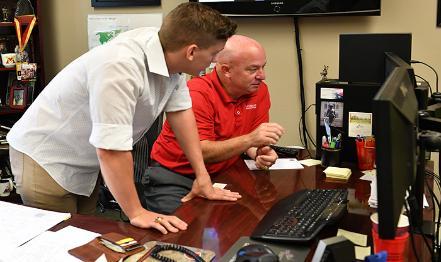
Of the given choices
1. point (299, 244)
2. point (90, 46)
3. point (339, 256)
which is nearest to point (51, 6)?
point (90, 46)

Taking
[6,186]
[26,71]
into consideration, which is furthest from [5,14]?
[6,186]

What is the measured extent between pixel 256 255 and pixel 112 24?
273 cm

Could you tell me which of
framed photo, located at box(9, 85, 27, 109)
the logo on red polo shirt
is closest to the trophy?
framed photo, located at box(9, 85, 27, 109)

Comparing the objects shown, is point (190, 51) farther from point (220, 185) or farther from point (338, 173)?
point (338, 173)

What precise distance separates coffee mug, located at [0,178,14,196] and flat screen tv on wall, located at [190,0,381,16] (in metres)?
1.79

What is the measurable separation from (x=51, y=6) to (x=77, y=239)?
276cm

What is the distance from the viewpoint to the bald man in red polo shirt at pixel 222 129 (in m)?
1.98

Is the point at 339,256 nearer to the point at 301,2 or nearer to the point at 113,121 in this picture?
the point at 113,121

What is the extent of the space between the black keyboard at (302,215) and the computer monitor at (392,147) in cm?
45

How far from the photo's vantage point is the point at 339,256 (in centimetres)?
94

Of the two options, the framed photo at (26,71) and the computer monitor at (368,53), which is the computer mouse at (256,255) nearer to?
the computer monitor at (368,53)

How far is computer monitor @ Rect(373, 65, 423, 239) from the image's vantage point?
2.38ft

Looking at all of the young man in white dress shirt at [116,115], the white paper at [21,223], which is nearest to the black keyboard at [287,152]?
the young man in white dress shirt at [116,115]

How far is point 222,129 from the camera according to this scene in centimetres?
215
